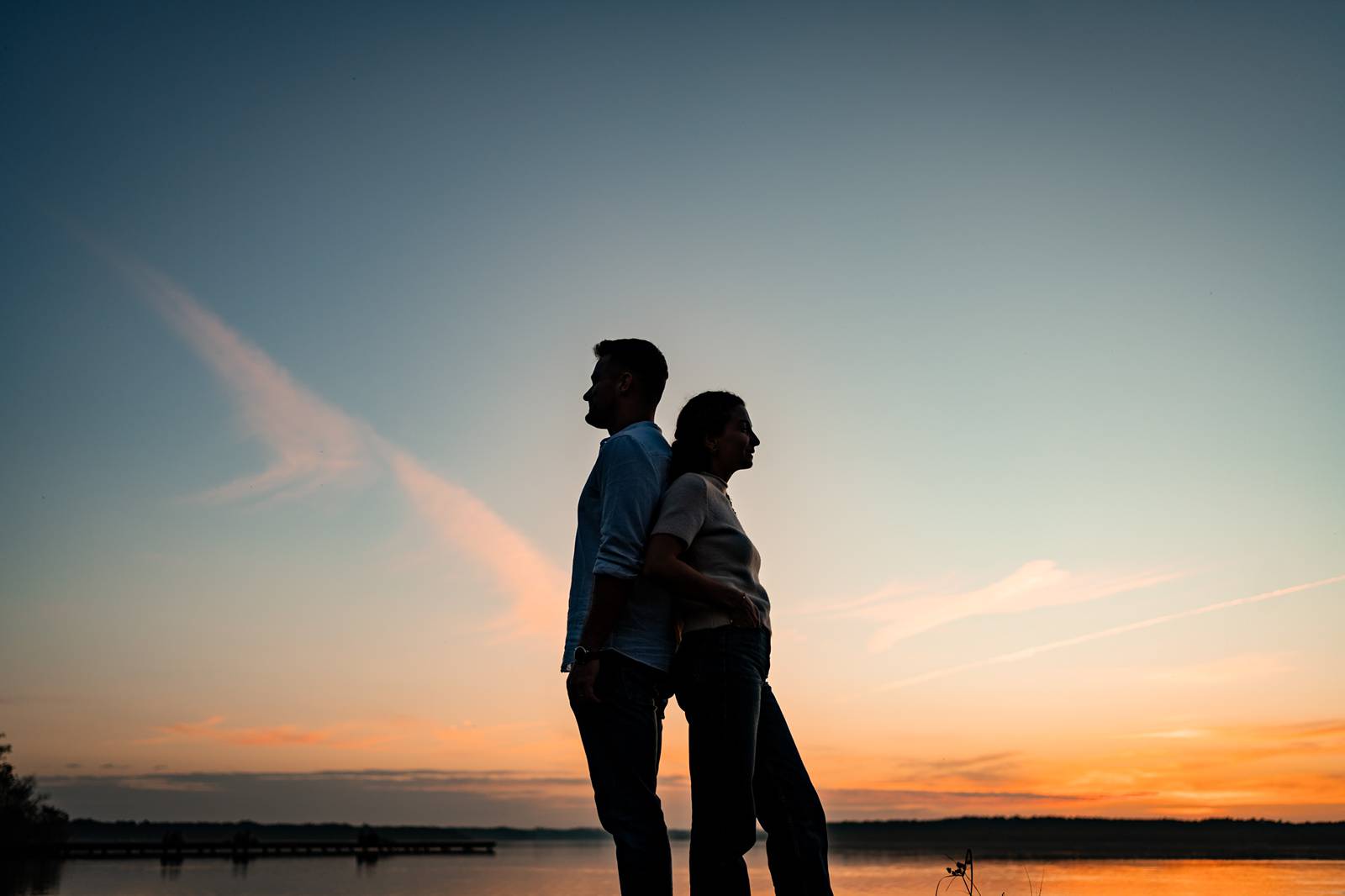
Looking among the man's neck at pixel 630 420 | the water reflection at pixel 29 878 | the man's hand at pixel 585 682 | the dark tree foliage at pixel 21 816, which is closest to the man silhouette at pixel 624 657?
the man's hand at pixel 585 682

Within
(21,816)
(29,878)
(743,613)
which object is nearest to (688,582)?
(743,613)

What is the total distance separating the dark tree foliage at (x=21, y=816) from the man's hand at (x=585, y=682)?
209 feet

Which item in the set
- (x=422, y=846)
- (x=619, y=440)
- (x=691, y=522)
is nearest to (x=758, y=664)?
(x=691, y=522)

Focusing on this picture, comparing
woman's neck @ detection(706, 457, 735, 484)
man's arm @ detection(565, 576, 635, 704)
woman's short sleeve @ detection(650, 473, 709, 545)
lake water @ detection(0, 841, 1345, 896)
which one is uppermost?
woman's neck @ detection(706, 457, 735, 484)

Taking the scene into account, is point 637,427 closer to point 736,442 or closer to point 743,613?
point 736,442

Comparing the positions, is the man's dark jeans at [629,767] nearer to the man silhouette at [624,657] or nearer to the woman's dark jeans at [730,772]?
the man silhouette at [624,657]

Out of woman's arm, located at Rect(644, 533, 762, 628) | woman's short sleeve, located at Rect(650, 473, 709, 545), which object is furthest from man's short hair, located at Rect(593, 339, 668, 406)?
woman's arm, located at Rect(644, 533, 762, 628)

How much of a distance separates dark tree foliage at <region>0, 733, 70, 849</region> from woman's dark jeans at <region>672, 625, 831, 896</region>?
209 ft

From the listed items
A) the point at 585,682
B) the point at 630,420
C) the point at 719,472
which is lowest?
the point at 585,682

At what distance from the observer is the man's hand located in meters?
2.56

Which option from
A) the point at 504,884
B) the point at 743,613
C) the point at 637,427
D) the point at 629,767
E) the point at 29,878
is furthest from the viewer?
the point at 504,884

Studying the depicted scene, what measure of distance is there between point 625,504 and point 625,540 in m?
0.11

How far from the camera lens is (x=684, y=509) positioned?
2691mm

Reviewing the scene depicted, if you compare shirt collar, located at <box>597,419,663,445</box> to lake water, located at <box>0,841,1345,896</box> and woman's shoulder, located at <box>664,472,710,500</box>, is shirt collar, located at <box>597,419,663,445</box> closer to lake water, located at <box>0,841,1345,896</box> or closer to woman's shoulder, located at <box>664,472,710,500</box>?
woman's shoulder, located at <box>664,472,710,500</box>
